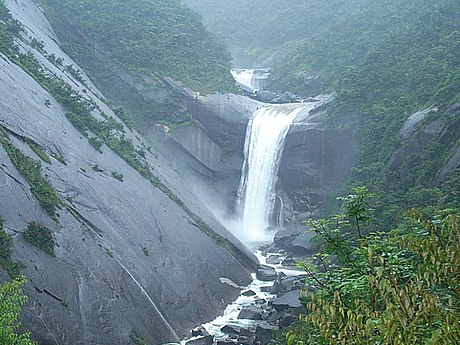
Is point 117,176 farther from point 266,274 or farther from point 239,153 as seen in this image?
point 239,153

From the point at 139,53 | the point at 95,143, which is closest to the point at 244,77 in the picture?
the point at 139,53

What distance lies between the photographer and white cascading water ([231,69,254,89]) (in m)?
47.2

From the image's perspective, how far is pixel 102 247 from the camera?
1547cm

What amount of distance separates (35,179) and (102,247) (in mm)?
2615

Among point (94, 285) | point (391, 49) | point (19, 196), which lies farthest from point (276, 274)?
point (391, 49)

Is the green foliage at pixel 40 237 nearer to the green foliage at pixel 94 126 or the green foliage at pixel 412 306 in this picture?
the green foliage at pixel 94 126

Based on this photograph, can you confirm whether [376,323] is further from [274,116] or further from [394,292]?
[274,116]

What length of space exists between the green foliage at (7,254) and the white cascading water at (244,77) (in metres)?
36.2

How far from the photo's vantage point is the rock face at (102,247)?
42.0ft

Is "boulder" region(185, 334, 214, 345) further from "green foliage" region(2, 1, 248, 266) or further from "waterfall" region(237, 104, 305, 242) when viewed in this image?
"waterfall" region(237, 104, 305, 242)

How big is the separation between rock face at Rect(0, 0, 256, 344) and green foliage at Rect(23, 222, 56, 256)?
155 mm

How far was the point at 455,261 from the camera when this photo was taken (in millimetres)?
4762

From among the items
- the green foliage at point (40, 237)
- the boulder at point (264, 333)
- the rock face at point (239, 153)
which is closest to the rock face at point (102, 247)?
the green foliage at point (40, 237)

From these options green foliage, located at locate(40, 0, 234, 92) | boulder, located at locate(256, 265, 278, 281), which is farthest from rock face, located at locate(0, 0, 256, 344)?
green foliage, located at locate(40, 0, 234, 92)
